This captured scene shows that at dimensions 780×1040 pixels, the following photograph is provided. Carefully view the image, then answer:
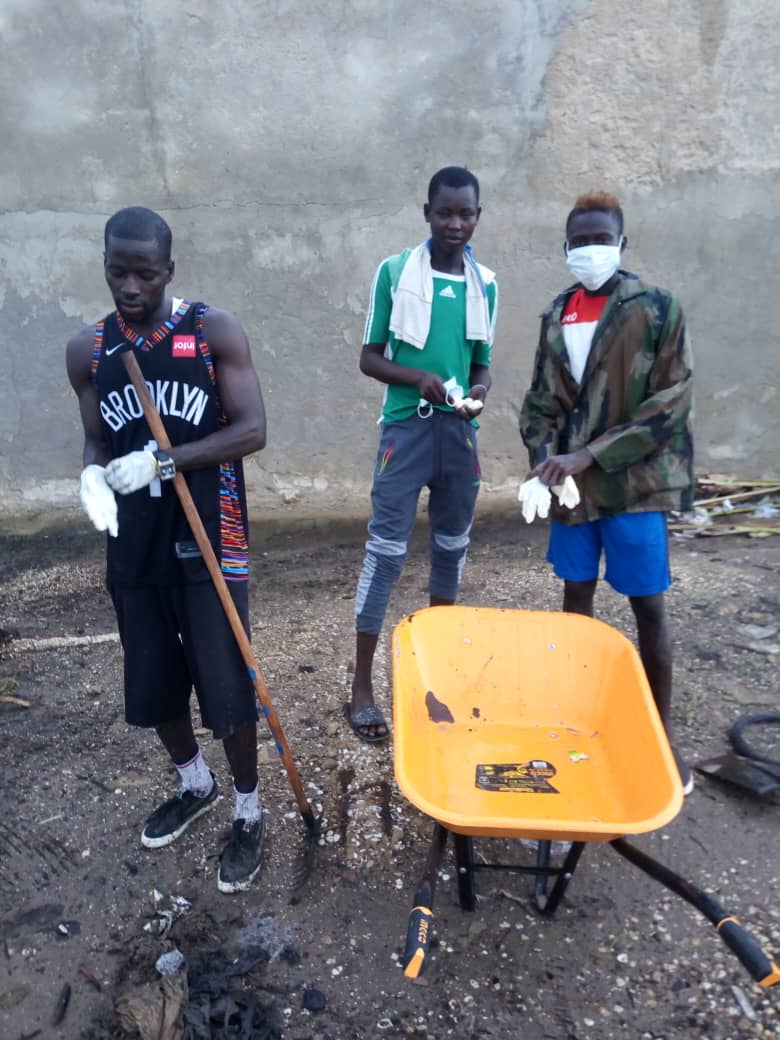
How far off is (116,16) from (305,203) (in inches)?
64.2

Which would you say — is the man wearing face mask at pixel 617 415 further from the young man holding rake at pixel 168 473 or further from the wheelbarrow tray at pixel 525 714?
the young man holding rake at pixel 168 473

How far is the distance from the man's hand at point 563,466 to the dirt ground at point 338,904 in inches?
48.4

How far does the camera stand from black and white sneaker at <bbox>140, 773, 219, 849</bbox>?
2.53m

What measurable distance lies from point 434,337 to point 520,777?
1.63 meters

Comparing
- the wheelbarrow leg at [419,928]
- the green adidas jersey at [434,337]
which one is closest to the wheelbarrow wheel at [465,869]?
the wheelbarrow leg at [419,928]

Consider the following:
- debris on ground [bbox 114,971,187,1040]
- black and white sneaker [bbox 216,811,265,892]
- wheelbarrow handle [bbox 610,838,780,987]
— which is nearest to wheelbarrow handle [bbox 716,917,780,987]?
wheelbarrow handle [bbox 610,838,780,987]

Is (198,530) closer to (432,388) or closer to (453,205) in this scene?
(432,388)

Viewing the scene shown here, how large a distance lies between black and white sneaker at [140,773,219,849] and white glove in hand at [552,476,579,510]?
162 centimetres

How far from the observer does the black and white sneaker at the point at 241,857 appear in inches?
92.6

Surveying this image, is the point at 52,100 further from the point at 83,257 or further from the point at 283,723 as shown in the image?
the point at 283,723

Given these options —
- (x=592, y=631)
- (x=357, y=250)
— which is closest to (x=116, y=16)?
(x=357, y=250)

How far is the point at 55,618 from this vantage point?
171 inches

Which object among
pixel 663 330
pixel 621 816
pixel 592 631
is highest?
pixel 663 330

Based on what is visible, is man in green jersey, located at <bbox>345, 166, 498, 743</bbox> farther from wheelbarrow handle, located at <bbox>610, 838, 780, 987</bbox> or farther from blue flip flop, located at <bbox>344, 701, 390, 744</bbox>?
wheelbarrow handle, located at <bbox>610, 838, 780, 987</bbox>
